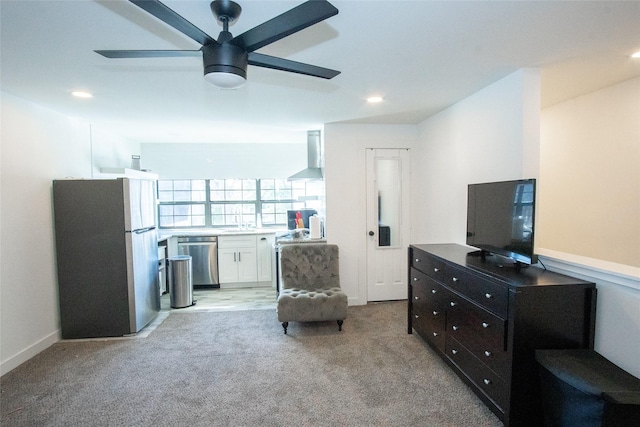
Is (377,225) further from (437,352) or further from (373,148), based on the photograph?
(437,352)

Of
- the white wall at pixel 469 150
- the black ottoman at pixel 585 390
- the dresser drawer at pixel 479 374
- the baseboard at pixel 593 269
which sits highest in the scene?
Result: the white wall at pixel 469 150

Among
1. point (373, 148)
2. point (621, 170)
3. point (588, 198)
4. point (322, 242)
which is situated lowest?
point (322, 242)

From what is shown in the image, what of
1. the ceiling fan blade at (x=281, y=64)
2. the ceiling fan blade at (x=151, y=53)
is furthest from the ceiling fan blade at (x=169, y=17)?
the ceiling fan blade at (x=281, y=64)

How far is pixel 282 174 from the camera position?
5.72m

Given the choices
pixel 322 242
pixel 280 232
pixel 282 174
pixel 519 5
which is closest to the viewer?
pixel 519 5

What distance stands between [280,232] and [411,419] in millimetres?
3533

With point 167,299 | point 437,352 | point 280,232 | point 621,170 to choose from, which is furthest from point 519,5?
point 167,299

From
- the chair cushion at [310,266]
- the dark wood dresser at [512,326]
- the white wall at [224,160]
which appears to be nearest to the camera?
the dark wood dresser at [512,326]

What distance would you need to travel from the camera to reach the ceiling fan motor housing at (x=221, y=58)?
4.67 feet

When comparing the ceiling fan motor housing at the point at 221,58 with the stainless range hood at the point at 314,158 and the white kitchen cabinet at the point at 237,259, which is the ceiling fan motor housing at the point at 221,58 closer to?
the stainless range hood at the point at 314,158

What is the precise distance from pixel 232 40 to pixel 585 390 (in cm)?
240

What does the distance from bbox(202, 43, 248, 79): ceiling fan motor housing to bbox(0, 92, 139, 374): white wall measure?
8.70 feet

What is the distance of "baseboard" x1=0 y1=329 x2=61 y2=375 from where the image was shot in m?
2.74

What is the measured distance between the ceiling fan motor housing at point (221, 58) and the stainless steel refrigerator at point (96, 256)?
2.48 metres
